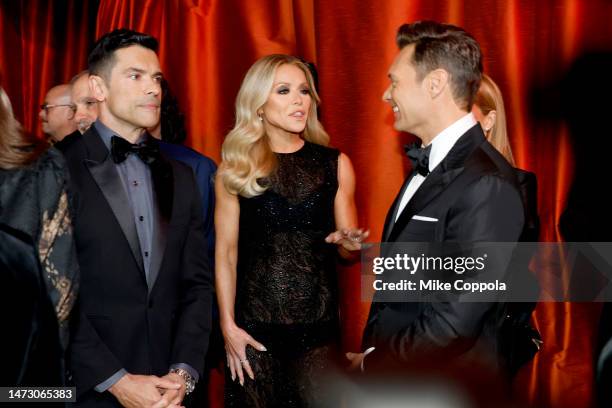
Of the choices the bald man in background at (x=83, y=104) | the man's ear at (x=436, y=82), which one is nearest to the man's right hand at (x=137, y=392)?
the man's ear at (x=436, y=82)

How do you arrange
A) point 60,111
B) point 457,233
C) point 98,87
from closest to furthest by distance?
point 457,233
point 98,87
point 60,111

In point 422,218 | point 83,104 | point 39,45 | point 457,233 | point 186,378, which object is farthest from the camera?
point 39,45

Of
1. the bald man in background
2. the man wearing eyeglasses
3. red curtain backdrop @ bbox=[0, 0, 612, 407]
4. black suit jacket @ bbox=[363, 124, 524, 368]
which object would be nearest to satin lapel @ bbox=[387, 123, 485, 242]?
black suit jacket @ bbox=[363, 124, 524, 368]

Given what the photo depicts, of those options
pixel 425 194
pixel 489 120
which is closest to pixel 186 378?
pixel 425 194

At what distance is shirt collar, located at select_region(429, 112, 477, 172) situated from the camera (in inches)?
98.5

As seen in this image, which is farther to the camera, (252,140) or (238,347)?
(252,140)

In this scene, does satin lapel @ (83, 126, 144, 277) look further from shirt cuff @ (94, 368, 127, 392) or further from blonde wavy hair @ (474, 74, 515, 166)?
blonde wavy hair @ (474, 74, 515, 166)

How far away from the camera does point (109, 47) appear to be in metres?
2.83

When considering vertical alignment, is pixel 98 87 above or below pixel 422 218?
above

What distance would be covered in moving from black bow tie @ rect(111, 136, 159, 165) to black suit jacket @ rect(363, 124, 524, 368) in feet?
2.90

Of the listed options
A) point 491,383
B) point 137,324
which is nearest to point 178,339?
point 137,324

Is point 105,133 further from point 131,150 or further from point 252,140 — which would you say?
point 252,140

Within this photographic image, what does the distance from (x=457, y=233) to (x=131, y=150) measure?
1148mm

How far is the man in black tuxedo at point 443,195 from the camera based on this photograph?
2.26 meters
